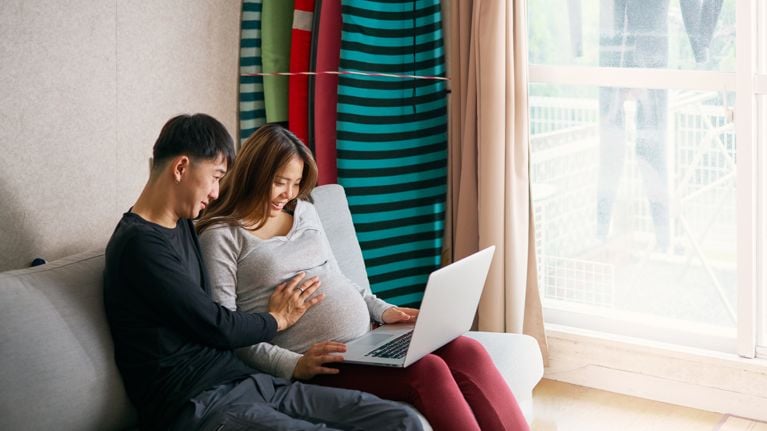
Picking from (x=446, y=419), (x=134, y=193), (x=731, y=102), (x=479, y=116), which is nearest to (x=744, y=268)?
(x=731, y=102)

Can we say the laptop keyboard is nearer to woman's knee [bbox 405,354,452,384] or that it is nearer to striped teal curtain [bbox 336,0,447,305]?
woman's knee [bbox 405,354,452,384]

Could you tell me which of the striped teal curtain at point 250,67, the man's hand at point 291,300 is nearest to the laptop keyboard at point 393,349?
the man's hand at point 291,300

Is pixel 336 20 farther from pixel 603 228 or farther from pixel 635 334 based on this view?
pixel 635 334

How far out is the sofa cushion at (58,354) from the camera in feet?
6.23

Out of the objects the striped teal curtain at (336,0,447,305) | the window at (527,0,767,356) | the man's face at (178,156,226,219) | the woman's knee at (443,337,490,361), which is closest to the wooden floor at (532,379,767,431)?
the window at (527,0,767,356)

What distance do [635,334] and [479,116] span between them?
0.95 metres

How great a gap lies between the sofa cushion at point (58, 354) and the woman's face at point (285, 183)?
487mm

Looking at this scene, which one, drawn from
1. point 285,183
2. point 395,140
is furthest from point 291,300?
point 395,140

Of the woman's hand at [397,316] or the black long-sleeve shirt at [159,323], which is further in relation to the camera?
the woman's hand at [397,316]

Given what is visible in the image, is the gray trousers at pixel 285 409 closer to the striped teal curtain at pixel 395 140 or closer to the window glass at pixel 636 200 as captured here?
the striped teal curtain at pixel 395 140

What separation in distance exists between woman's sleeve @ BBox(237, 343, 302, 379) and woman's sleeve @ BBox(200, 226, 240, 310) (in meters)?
0.11

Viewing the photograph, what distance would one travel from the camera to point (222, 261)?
2.30m

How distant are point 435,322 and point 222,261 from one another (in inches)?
21.2

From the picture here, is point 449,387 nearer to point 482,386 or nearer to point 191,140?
point 482,386
